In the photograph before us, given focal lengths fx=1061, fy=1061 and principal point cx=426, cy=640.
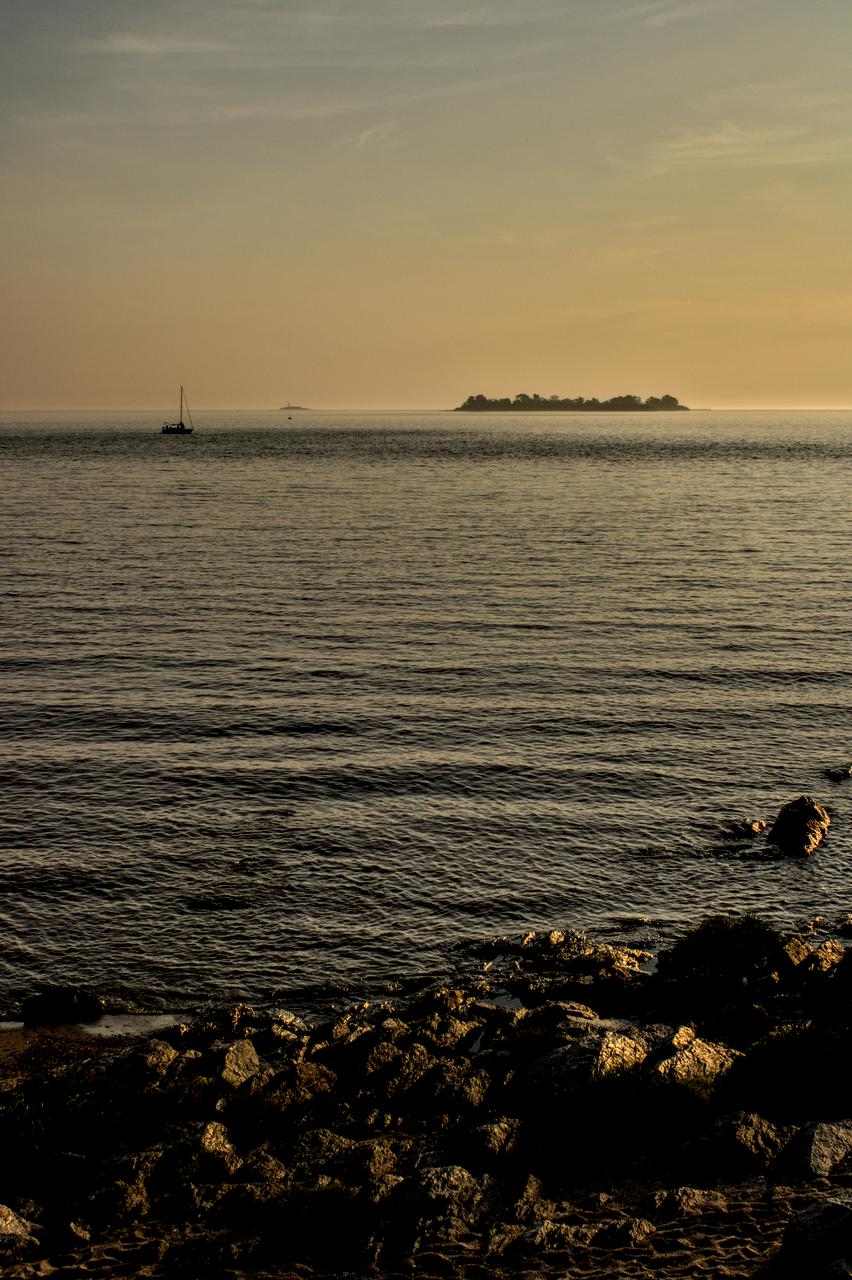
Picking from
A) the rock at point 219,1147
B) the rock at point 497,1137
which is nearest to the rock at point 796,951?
the rock at point 497,1137

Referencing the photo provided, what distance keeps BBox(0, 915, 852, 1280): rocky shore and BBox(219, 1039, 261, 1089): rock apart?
4cm

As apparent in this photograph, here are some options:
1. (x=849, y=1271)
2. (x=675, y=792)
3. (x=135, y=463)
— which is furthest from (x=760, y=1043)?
(x=135, y=463)

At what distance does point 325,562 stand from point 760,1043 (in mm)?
48580

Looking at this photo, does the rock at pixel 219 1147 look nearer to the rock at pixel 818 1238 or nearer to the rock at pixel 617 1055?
the rock at pixel 617 1055

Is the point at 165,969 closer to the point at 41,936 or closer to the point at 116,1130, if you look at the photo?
the point at 41,936

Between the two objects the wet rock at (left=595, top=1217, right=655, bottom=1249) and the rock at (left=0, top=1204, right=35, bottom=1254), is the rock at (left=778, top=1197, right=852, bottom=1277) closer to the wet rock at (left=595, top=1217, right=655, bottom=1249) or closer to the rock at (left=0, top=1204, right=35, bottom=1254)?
the wet rock at (left=595, top=1217, right=655, bottom=1249)

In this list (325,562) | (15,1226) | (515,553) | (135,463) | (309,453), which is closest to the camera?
(15,1226)

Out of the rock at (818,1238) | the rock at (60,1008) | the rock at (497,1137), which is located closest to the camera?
the rock at (818,1238)

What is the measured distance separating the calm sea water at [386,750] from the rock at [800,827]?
44cm

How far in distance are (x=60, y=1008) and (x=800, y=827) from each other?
611 inches

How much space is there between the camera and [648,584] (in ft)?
179

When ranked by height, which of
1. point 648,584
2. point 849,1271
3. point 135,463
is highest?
point 135,463

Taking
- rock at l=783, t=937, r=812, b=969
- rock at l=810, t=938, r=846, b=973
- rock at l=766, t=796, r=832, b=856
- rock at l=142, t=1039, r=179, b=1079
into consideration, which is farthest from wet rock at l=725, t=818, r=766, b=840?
rock at l=142, t=1039, r=179, b=1079

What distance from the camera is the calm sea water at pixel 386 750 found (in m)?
20.5
